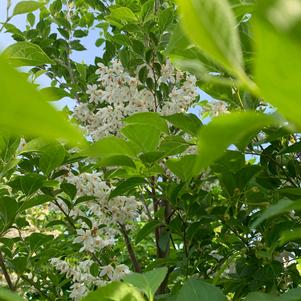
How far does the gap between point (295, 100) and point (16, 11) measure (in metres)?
1.29

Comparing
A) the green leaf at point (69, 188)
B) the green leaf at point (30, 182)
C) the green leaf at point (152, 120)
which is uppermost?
the green leaf at point (152, 120)

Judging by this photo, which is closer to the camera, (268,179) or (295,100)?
(295,100)

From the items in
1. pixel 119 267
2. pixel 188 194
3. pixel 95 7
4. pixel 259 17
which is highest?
pixel 95 7

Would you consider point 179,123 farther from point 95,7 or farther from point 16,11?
point 95,7

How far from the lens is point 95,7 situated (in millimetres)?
3803

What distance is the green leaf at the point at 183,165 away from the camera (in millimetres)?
1508

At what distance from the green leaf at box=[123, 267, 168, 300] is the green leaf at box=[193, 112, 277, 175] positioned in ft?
1.50

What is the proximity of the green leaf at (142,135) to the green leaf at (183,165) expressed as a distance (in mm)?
143

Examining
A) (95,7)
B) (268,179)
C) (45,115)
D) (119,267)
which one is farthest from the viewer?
(95,7)

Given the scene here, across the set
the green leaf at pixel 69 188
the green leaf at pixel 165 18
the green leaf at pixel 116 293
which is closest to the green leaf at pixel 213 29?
the green leaf at pixel 116 293

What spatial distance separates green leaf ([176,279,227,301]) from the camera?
0.81m

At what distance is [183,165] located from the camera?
1528 mm

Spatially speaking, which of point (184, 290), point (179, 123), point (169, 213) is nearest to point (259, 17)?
point (184, 290)

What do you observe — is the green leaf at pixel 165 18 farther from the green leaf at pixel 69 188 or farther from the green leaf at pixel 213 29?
the green leaf at pixel 213 29
